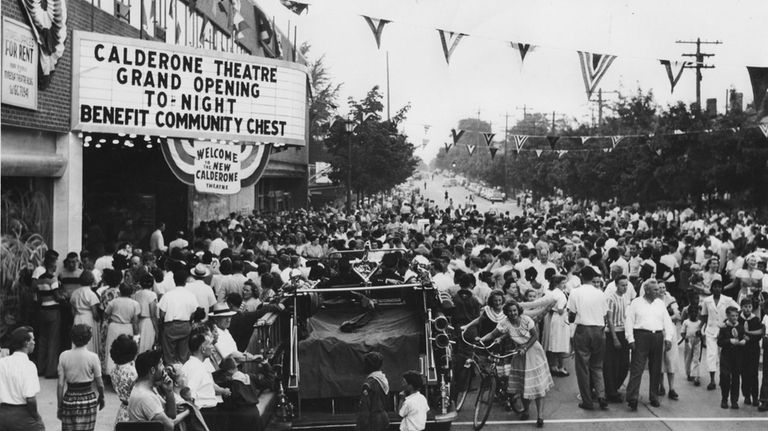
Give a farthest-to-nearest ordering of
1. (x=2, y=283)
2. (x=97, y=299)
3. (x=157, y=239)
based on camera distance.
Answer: (x=157, y=239), (x=2, y=283), (x=97, y=299)

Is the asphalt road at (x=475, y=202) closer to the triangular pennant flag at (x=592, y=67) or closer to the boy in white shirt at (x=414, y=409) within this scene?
the triangular pennant flag at (x=592, y=67)

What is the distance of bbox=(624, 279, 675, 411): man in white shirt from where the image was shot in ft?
37.6

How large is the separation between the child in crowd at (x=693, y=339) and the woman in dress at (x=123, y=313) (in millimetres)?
7841

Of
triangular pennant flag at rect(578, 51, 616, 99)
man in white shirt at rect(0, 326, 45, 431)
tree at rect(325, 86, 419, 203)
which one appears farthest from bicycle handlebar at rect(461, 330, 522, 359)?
tree at rect(325, 86, 419, 203)

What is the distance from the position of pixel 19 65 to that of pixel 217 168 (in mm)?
4708

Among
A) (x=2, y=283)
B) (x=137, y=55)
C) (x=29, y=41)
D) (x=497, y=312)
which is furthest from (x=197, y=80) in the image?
(x=497, y=312)

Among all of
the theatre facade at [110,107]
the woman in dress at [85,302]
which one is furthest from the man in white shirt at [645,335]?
the theatre facade at [110,107]

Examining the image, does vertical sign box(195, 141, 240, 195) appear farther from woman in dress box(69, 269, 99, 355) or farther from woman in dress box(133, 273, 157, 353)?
woman in dress box(133, 273, 157, 353)

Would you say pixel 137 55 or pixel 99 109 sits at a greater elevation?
pixel 137 55

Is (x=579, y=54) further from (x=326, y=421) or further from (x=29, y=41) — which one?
(x=326, y=421)

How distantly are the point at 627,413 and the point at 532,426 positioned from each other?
145 cm

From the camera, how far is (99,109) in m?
15.8

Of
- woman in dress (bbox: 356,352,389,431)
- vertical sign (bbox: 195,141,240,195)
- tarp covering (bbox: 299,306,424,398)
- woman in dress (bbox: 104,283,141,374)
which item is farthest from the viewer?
vertical sign (bbox: 195,141,240,195)

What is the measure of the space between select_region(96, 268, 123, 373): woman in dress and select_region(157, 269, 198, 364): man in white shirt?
0.68m
